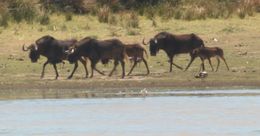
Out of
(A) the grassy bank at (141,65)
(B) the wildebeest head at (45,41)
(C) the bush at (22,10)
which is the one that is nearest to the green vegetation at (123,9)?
(C) the bush at (22,10)

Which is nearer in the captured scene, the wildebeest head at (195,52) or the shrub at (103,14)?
the wildebeest head at (195,52)

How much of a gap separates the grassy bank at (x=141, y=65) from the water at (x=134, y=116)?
2.67 m

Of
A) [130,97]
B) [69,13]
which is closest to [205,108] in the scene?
[130,97]

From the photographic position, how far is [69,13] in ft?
98.9

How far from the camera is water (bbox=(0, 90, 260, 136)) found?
1395 cm

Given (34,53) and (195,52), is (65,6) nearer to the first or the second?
(34,53)

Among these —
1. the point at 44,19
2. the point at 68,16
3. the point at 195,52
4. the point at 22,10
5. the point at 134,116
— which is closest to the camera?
the point at 134,116

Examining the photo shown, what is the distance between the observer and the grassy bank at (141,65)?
844 inches

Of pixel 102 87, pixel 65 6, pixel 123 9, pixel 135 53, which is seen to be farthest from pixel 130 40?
pixel 102 87

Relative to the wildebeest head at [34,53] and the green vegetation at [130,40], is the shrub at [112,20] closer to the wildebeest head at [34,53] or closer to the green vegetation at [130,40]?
the green vegetation at [130,40]

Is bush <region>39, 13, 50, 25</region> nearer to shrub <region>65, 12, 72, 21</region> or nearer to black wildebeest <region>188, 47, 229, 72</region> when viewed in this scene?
shrub <region>65, 12, 72, 21</region>

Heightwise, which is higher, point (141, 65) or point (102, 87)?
point (141, 65)

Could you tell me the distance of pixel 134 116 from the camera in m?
15.8

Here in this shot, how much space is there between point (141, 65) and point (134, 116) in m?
8.51
